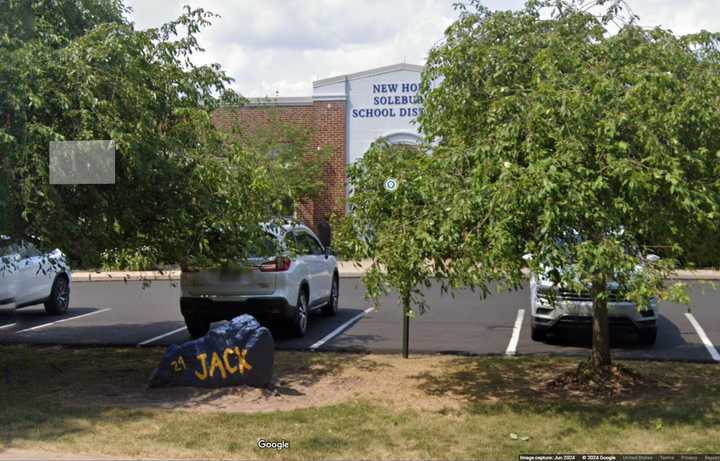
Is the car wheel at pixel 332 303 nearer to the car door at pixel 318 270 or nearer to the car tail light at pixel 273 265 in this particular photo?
the car door at pixel 318 270

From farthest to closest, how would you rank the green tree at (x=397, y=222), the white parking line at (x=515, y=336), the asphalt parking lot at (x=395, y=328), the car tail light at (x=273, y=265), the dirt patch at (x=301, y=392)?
the car tail light at (x=273, y=265), the asphalt parking lot at (x=395, y=328), the white parking line at (x=515, y=336), the dirt patch at (x=301, y=392), the green tree at (x=397, y=222)

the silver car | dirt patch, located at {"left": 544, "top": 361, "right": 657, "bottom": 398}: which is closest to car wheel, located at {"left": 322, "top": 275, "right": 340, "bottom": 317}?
the silver car

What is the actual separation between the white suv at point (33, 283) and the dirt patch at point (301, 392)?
4946 millimetres

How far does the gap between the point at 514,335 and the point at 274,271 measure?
3.73 m

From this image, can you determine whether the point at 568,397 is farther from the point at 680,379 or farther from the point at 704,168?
the point at 704,168

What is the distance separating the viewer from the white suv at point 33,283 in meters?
13.3

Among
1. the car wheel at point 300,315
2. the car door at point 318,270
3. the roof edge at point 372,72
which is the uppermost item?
the roof edge at point 372,72

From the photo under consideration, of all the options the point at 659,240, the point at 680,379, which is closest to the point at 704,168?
the point at 659,240

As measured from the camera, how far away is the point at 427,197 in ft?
21.9

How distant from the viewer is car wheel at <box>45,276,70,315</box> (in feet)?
48.6

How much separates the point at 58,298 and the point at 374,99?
1331 cm

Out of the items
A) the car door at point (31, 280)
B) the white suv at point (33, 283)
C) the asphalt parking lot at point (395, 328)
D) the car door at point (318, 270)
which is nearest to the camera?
the asphalt parking lot at point (395, 328)

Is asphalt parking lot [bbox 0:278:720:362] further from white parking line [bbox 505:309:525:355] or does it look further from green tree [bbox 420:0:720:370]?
green tree [bbox 420:0:720:370]

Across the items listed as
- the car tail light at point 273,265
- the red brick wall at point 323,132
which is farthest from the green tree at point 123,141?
the red brick wall at point 323,132
